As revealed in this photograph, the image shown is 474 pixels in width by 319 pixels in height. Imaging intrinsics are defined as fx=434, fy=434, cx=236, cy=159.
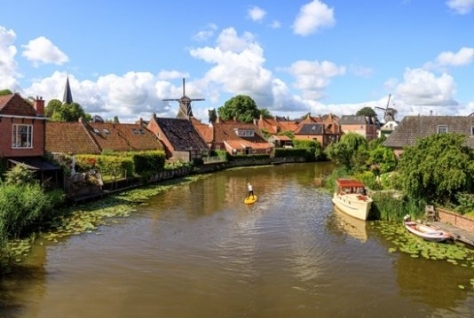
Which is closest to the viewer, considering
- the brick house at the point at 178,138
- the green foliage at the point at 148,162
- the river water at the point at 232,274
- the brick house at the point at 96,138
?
the river water at the point at 232,274

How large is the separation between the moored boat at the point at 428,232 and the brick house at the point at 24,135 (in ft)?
72.2

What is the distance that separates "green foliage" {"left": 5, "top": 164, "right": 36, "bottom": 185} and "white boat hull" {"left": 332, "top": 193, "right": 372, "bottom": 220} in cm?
1962

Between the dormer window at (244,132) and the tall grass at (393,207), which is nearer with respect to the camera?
the tall grass at (393,207)

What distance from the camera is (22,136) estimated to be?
97.0 feet

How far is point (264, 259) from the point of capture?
18547 mm

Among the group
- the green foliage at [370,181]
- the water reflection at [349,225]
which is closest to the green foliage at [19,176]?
the water reflection at [349,225]

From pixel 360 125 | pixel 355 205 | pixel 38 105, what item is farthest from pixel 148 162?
pixel 360 125

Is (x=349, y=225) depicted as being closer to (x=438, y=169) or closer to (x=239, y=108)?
(x=438, y=169)

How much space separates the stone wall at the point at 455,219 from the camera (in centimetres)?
2112

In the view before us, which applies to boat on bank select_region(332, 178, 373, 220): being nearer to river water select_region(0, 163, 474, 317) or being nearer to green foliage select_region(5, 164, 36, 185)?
river water select_region(0, 163, 474, 317)

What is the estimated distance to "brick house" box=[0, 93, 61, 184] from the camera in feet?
92.1

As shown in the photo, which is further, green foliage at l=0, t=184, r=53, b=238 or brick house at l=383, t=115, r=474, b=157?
brick house at l=383, t=115, r=474, b=157

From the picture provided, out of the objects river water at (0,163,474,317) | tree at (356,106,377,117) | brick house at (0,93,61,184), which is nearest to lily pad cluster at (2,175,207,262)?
river water at (0,163,474,317)

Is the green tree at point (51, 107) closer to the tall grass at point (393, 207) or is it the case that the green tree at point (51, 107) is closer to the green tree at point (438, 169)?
the tall grass at point (393, 207)
